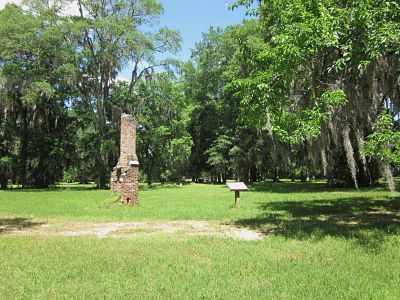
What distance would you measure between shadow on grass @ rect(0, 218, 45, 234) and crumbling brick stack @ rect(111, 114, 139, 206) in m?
4.90

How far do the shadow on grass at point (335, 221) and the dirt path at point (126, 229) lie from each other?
0.78m

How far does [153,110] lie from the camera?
37844 mm

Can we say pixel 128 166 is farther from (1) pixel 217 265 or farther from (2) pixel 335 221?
(1) pixel 217 265

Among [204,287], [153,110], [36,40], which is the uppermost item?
[36,40]

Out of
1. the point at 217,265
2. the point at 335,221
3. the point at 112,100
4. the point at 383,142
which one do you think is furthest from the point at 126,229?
the point at 112,100

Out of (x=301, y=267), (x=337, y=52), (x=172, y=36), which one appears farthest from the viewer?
(x=172, y=36)

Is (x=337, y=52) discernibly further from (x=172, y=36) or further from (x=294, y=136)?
(x=172, y=36)

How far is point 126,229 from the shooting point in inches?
434

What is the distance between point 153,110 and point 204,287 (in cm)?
3305

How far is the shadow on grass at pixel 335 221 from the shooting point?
9.31 meters

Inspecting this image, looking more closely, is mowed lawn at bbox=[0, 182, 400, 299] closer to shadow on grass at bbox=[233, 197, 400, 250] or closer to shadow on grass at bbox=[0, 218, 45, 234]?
shadow on grass at bbox=[233, 197, 400, 250]

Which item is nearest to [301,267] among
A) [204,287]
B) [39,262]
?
[204,287]

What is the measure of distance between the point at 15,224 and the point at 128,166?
621 cm

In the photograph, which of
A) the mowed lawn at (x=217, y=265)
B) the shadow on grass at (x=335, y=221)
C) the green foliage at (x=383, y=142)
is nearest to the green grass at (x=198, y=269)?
the mowed lawn at (x=217, y=265)
